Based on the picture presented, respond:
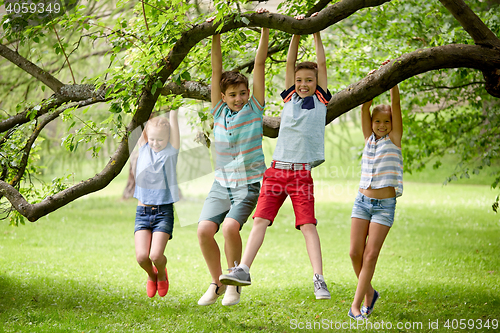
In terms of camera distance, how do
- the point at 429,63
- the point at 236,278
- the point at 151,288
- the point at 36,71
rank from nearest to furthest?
the point at 236,278, the point at 429,63, the point at 151,288, the point at 36,71

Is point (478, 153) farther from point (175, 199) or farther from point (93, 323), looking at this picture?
point (93, 323)

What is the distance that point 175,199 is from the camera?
457cm

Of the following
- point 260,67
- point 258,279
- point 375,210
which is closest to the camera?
point 260,67

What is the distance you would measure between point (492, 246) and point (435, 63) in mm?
7324

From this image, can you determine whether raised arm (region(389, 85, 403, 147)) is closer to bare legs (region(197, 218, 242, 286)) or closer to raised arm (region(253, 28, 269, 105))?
raised arm (region(253, 28, 269, 105))

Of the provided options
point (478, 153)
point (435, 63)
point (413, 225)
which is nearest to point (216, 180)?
point (435, 63)

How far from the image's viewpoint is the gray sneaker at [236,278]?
3.34m

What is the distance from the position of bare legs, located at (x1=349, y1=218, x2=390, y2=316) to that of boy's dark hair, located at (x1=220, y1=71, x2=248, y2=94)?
1558 mm

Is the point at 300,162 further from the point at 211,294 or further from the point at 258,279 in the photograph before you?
the point at 258,279

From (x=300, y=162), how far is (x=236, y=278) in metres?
0.96

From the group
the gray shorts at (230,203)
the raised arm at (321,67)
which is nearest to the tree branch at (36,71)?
the gray shorts at (230,203)

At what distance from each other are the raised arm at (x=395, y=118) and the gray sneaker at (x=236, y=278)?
184 cm

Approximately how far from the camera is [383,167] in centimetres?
421

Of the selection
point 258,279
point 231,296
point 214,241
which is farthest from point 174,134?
point 258,279
